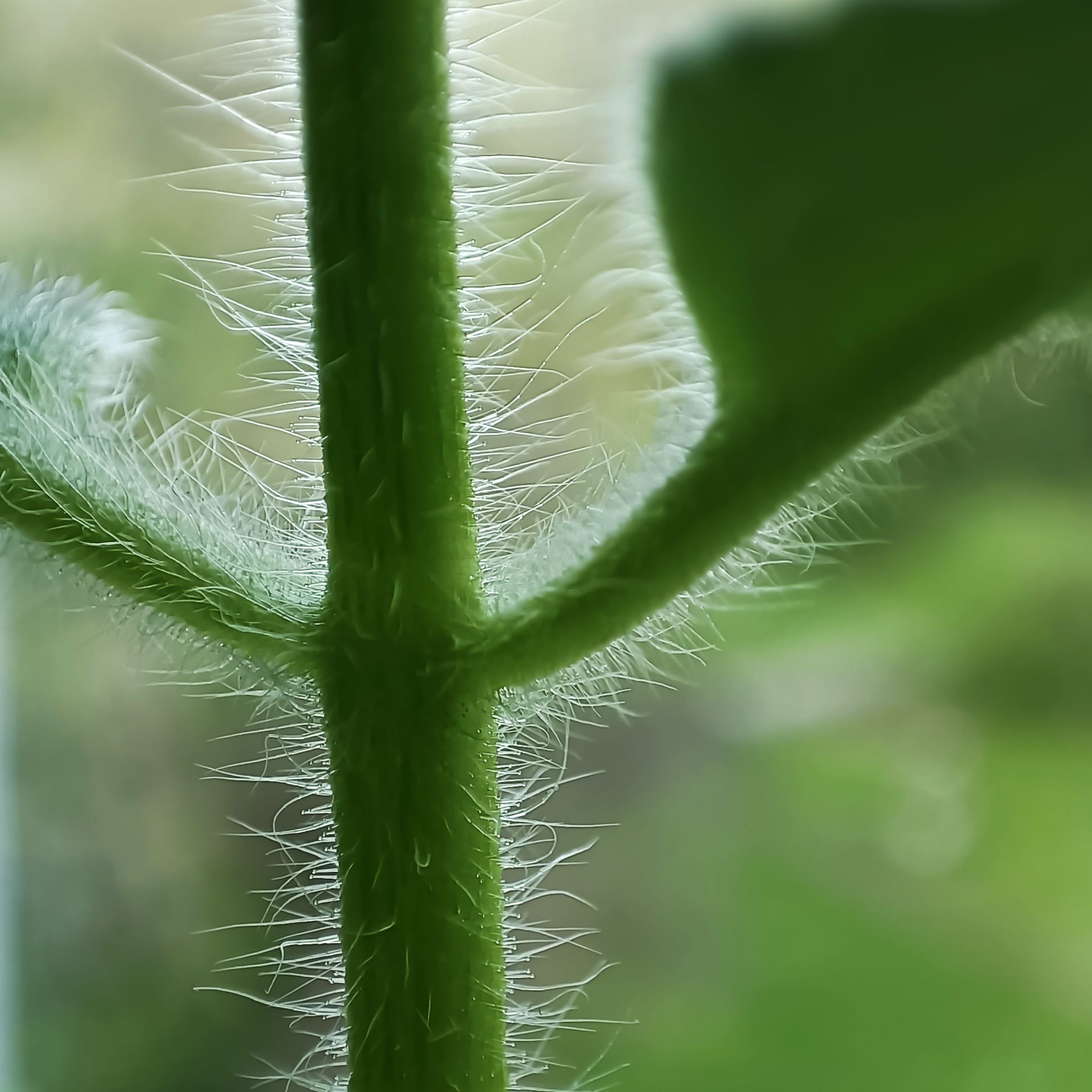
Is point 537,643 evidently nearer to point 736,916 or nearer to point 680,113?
point 680,113

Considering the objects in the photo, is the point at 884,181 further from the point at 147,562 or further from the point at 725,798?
the point at 725,798

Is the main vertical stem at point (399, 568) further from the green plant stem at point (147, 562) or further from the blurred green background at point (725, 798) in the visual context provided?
the blurred green background at point (725, 798)

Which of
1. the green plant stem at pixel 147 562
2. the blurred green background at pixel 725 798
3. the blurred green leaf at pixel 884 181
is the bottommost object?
the blurred green background at pixel 725 798

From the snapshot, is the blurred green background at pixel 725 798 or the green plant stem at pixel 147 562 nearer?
the green plant stem at pixel 147 562

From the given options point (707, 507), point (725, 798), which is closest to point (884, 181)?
point (707, 507)

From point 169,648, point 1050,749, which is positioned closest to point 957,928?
point 1050,749

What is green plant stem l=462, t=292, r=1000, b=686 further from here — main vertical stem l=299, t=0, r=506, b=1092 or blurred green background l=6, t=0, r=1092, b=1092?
blurred green background l=6, t=0, r=1092, b=1092

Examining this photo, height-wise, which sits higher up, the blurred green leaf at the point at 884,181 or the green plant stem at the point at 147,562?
the blurred green leaf at the point at 884,181

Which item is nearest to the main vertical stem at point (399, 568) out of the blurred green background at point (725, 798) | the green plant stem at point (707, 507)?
the green plant stem at point (707, 507)
